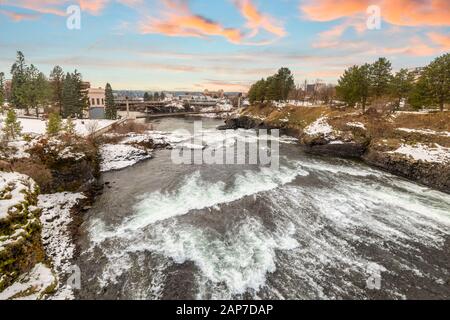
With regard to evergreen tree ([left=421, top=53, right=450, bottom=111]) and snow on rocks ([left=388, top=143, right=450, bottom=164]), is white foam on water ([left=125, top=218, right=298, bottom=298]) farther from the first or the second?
evergreen tree ([left=421, top=53, right=450, bottom=111])

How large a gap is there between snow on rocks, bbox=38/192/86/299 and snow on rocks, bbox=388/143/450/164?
105ft

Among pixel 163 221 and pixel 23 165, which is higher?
pixel 23 165

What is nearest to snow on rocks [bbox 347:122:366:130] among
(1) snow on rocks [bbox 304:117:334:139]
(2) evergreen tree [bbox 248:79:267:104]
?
(1) snow on rocks [bbox 304:117:334:139]

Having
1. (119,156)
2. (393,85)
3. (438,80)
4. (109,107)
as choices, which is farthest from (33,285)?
(109,107)

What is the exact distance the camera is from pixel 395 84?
49031mm

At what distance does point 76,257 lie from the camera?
11945 mm

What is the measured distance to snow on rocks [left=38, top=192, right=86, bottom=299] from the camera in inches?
430

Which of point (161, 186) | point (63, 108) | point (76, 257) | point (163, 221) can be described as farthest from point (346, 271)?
point (63, 108)

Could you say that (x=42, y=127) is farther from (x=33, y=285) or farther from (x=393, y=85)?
(x=393, y=85)

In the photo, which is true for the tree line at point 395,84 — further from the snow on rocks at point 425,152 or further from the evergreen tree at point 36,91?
the evergreen tree at point 36,91

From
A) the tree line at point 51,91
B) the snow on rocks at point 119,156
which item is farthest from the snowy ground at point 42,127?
the tree line at point 51,91

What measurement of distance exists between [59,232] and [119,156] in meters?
18.1
